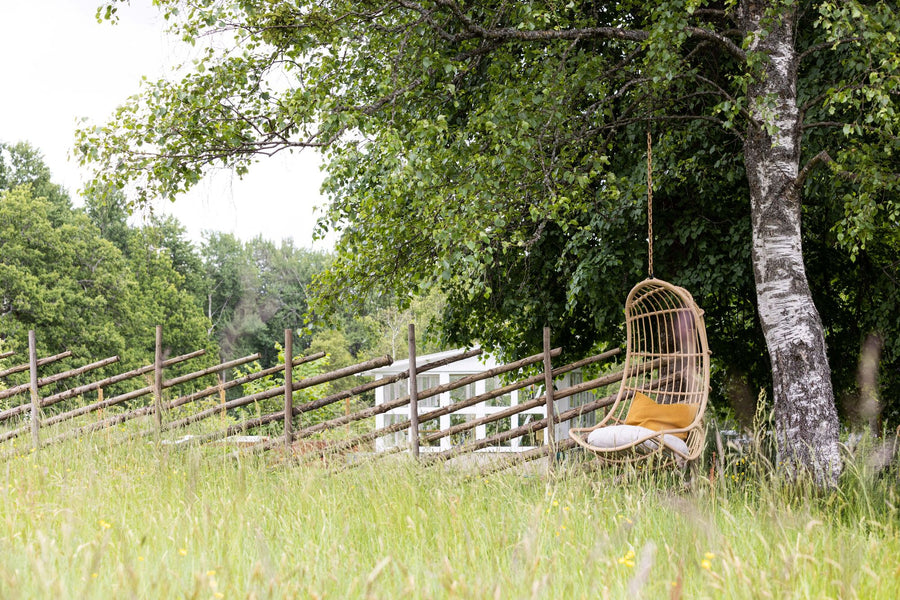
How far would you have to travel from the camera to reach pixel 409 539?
298cm

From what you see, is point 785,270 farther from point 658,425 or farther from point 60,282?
point 60,282

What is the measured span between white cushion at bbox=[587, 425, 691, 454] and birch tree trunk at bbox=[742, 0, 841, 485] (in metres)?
0.75

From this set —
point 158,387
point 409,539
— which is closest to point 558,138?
point 409,539

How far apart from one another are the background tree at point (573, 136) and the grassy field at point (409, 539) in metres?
1.55

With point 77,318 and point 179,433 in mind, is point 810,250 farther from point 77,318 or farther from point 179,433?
point 77,318

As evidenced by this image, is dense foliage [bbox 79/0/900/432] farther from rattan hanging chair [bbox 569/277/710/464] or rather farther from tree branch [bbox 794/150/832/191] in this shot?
rattan hanging chair [bbox 569/277/710/464]

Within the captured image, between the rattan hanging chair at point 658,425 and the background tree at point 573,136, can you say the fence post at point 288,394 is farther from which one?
the rattan hanging chair at point 658,425

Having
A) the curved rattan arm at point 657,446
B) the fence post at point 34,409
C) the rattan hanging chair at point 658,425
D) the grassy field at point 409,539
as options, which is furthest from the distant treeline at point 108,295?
the grassy field at point 409,539

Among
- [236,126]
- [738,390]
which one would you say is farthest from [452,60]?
[738,390]

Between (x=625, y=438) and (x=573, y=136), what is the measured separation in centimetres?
250

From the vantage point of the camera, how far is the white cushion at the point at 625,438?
14.8ft

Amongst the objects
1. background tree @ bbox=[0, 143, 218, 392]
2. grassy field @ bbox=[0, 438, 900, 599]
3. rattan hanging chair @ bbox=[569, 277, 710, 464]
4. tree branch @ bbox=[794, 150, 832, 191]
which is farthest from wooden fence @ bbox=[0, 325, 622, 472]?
background tree @ bbox=[0, 143, 218, 392]

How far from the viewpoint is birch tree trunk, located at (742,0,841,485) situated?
187 inches

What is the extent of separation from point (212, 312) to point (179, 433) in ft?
112
